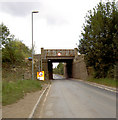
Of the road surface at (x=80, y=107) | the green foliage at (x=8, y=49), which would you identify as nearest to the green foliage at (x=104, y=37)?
the road surface at (x=80, y=107)

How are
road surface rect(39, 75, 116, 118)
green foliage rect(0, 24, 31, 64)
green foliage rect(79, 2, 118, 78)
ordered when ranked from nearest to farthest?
road surface rect(39, 75, 116, 118), green foliage rect(79, 2, 118, 78), green foliage rect(0, 24, 31, 64)

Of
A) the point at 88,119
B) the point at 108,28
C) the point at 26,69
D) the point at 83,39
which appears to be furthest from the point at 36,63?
the point at 88,119

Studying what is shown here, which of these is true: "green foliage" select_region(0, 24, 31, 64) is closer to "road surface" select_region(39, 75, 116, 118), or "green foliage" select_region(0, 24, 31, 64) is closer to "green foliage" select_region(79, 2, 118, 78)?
"green foliage" select_region(79, 2, 118, 78)

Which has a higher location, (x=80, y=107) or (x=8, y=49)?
(x=8, y=49)

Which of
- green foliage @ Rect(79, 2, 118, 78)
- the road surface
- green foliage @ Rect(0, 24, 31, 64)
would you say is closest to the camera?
the road surface

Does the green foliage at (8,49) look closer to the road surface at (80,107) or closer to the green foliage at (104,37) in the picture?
the green foliage at (104,37)

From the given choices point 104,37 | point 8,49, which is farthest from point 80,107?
point 8,49

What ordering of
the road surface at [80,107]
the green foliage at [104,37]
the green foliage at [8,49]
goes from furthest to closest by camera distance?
the green foliage at [8,49] → the green foliage at [104,37] → the road surface at [80,107]

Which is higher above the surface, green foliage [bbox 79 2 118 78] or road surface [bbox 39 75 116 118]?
green foliage [bbox 79 2 118 78]

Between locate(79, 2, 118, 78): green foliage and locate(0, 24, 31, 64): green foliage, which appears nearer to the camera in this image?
locate(79, 2, 118, 78): green foliage

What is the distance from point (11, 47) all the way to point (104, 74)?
19.5m

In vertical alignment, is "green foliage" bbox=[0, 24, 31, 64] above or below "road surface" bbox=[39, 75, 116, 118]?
above

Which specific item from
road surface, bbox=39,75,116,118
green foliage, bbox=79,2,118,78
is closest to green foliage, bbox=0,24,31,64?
green foliage, bbox=79,2,118,78

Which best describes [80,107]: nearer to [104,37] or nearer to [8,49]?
[104,37]
